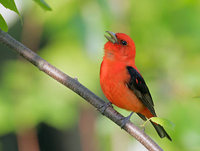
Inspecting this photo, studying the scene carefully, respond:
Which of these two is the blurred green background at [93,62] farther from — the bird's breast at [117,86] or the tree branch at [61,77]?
the tree branch at [61,77]

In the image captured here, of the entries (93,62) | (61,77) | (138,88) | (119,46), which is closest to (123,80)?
(138,88)

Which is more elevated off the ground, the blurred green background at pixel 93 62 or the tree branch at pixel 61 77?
the blurred green background at pixel 93 62

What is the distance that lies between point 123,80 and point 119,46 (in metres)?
0.53

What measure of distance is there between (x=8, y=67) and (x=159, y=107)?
2.59 m

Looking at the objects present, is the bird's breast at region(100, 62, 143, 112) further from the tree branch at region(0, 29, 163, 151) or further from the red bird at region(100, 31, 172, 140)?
the tree branch at region(0, 29, 163, 151)

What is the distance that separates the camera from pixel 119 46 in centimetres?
470

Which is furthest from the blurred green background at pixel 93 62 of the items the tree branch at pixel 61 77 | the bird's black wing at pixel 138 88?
the tree branch at pixel 61 77

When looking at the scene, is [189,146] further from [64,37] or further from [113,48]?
[64,37]

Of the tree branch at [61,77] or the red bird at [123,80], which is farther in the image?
the red bird at [123,80]

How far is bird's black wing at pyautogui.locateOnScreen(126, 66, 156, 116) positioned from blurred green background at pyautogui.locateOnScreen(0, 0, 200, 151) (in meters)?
0.43

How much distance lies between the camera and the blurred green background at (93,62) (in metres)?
5.17

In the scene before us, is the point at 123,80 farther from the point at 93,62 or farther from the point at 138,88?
the point at 93,62

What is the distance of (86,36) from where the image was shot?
508cm

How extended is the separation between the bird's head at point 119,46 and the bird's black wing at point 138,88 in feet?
0.68
